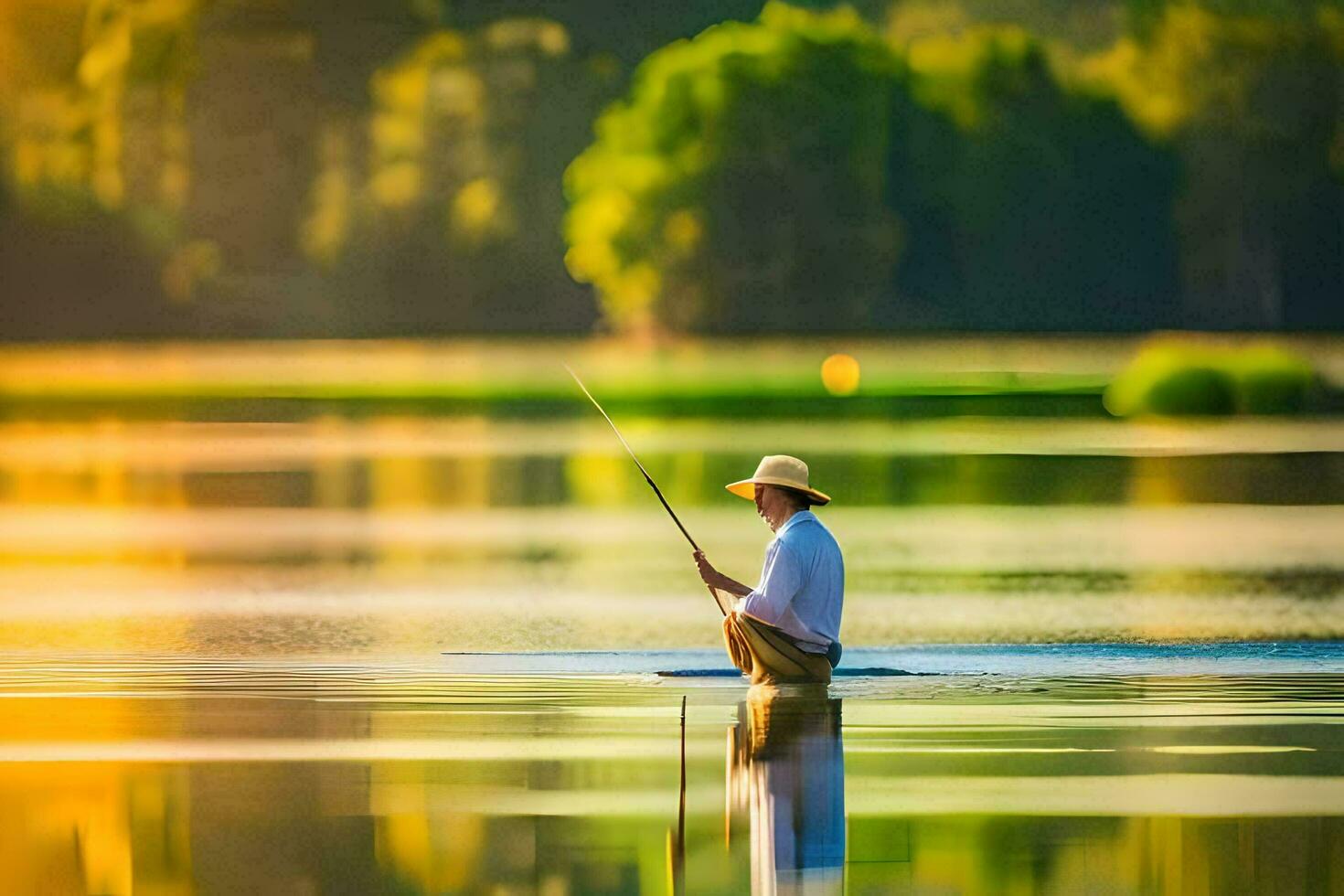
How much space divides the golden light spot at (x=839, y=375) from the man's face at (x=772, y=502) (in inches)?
1766

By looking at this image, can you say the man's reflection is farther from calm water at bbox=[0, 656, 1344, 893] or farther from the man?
the man

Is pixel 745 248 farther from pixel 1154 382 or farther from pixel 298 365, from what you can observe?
pixel 1154 382

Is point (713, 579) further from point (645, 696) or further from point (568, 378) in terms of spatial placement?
point (568, 378)

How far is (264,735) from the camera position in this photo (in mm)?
9805

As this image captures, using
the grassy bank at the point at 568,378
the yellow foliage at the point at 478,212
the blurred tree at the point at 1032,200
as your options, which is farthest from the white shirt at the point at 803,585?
the yellow foliage at the point at 478,212

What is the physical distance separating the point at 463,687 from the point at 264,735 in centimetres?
178

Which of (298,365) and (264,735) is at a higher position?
(298,365)

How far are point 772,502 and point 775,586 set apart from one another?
1.04ft

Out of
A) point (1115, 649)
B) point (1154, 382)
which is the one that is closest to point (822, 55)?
point (1154, 382)

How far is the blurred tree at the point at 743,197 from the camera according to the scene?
81688mm

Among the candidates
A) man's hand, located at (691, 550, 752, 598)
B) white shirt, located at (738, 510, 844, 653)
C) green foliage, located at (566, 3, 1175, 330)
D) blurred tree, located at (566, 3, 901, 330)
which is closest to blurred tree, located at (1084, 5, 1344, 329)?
green foliage, located at (566, 3, 1175, 330)

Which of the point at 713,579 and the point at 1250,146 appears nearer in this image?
the point at 713,579

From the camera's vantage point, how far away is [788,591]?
1036 centimetres

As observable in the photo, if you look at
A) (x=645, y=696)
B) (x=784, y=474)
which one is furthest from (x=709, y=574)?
(x=645, y=696)
